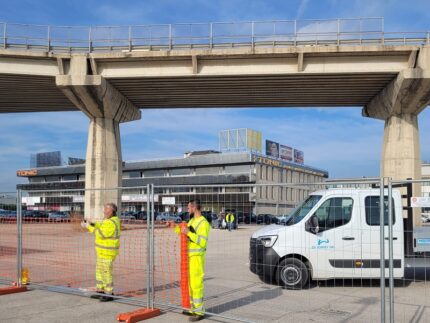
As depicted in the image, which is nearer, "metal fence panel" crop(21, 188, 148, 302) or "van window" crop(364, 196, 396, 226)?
"van window" crop(364, 196, 396, 226)

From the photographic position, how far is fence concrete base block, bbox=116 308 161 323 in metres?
7.13

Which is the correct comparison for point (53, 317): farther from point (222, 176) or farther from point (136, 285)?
point (222, 176)

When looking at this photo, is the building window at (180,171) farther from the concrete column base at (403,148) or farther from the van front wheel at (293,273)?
the van front wheel at (293,273)

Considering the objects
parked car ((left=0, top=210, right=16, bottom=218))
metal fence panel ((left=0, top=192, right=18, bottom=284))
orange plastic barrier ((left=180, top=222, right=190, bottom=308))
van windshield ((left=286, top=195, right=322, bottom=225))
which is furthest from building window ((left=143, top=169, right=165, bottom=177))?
orange plastic barrier ((left=180, top=222, right=190, bottom=308))

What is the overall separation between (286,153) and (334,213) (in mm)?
78550

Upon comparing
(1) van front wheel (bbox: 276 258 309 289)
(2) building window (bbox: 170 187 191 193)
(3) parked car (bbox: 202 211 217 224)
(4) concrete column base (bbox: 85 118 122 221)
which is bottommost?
(1) van front wheel (bbox: 276 258 309 289)

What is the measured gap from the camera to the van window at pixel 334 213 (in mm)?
9617

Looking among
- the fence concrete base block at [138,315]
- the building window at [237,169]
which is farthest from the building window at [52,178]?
the fence concrete base block at [138,315]

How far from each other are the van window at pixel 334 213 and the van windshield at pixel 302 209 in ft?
0.67

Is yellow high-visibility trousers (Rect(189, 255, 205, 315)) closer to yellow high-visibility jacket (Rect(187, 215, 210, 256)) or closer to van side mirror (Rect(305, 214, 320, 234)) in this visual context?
yellow high-visibility jacket (Rect(187, 215, 210, 256))

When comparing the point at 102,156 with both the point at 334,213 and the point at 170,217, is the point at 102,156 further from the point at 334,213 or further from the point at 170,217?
the point at 334,213

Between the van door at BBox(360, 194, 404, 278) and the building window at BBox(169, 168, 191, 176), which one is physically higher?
the building window at BBox(169, 168, 191, 176)

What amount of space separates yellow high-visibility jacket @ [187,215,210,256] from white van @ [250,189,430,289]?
2840mm

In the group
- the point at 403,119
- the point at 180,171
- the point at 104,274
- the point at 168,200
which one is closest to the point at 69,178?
the point at 180,171
